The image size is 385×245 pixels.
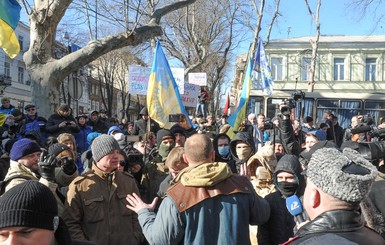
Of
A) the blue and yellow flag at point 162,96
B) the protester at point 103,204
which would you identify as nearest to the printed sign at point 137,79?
the blue and yellow flag at point 162,96

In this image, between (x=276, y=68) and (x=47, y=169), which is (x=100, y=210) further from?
(x=276, y=68)

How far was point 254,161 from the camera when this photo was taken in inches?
174

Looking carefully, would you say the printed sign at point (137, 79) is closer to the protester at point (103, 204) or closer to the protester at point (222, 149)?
the protester at point (222, 149)

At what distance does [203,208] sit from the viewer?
8.93ft

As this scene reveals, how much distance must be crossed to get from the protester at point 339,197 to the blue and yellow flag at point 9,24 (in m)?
4.47

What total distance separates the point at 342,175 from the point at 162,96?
207 inches

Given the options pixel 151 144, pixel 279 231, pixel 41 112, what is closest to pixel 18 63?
pixel 41 112

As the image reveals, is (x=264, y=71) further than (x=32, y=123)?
Yes

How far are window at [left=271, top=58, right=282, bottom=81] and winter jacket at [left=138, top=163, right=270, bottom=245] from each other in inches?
1495

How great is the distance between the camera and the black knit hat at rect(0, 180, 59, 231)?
1.82 meters

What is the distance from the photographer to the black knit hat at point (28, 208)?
5.97 feet

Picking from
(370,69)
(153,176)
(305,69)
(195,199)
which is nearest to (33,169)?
(153,176)

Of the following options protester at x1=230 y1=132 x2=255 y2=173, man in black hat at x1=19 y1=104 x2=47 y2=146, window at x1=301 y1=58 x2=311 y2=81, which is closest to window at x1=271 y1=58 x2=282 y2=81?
window at x1=301 y1=58 x2=311 y2=81

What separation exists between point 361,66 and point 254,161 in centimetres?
3831
